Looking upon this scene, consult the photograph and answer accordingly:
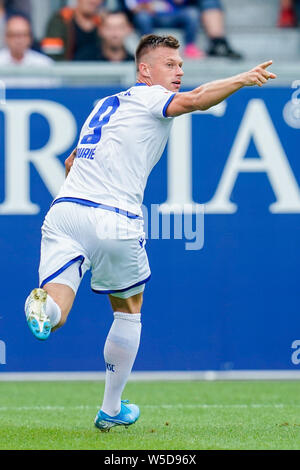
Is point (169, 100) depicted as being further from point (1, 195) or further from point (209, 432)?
point (1, 195)

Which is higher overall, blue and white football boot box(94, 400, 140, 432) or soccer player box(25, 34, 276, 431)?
soccer player box(25, 34, 276, 431)

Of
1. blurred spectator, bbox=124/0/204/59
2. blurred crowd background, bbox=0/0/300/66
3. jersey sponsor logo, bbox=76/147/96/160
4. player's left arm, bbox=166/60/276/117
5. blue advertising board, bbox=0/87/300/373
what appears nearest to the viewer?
player's left arm, bbox=166/60/276/117

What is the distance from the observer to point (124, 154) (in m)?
5.70

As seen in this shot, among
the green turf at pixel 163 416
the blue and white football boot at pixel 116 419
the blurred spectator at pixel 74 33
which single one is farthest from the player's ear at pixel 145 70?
the blurred spectator at pixel 74 33

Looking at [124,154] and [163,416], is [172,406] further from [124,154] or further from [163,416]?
[124,154]

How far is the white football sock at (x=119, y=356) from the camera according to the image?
5852mm

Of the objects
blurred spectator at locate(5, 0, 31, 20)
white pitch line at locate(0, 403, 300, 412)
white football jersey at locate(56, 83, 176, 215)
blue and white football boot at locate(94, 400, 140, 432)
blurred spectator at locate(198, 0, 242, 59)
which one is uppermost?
blurred spectator at locate(5, 0, 31, 20)

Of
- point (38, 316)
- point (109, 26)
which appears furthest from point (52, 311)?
point (109, 26)

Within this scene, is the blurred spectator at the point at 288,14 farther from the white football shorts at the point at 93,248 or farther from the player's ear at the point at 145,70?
the white football shorts at the point at 93,248

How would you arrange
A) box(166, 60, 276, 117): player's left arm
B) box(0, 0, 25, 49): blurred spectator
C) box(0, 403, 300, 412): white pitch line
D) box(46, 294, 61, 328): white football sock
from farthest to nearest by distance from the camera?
box(0, 0, 25, 49): blurred spectator
box(0, 403, 300, 412): white pitch line
box(46, 294, 61, 328): white football sock
box(166, 60, 276, 117): player's left arm

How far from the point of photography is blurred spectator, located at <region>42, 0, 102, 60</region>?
35.4ft

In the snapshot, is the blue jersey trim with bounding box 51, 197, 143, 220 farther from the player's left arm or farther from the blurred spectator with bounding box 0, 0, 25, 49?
the blurred spectator with bounding box 0, 0, 25, 49

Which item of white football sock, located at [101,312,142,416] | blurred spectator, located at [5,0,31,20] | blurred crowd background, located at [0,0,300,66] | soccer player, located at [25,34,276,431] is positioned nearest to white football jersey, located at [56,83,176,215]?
soccer player, located at [25,34,276,431]

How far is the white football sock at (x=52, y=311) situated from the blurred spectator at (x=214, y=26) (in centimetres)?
638
